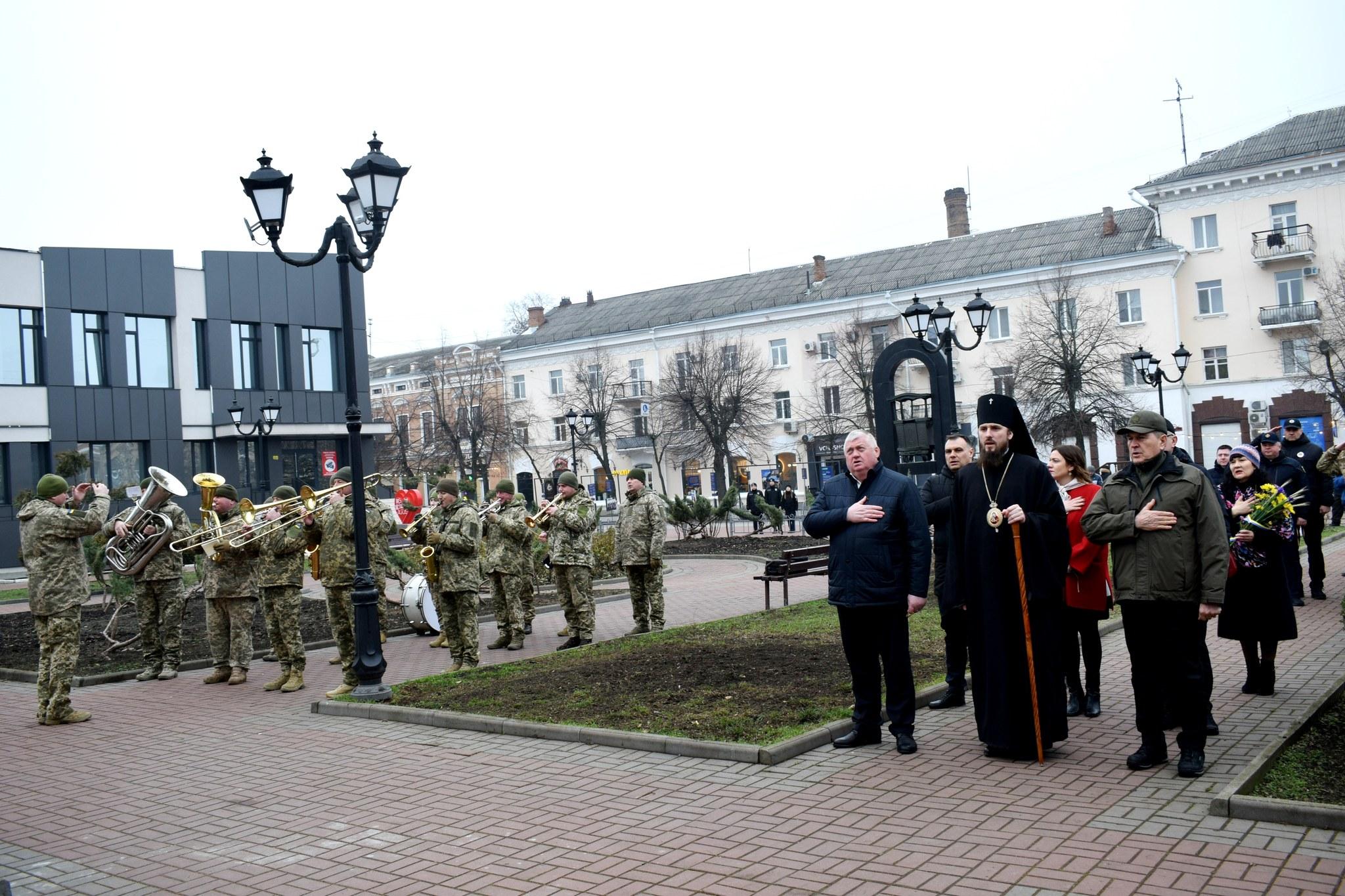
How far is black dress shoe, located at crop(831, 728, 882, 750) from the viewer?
727 centimetres

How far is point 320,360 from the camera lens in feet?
143

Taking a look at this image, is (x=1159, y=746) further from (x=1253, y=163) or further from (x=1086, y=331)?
(x=1253, y=163)

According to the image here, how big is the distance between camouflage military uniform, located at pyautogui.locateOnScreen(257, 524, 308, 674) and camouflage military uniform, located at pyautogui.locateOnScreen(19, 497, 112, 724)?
1.76 metres

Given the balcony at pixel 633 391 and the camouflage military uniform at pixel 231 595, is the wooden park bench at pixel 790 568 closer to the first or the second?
the camouflage military uniform at pixel 231 595

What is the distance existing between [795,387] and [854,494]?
53243 mm

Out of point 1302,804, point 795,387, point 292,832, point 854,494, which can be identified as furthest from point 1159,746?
point 795,387

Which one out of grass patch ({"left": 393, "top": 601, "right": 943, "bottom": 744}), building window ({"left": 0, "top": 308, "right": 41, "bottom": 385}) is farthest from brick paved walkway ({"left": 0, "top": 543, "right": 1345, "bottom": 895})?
building window ({"left": 0, "top": 308, "right": 41, "bottom": 385})

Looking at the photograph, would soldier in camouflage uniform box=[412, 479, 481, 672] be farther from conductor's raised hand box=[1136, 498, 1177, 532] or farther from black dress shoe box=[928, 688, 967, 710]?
conductor's raised hand box=[1136, 498, 1177, 532]

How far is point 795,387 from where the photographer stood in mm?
60188

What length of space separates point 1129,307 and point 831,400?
14.7 meters

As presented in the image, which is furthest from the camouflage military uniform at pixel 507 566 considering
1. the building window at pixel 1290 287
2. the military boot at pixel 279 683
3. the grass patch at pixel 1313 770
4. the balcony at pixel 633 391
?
the balcony at pixel 633 391

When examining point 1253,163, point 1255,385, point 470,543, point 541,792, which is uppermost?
point 1253,163

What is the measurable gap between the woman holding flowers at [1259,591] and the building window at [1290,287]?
4534cm

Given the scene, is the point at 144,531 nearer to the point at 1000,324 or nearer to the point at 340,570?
A: the point at 340,570
